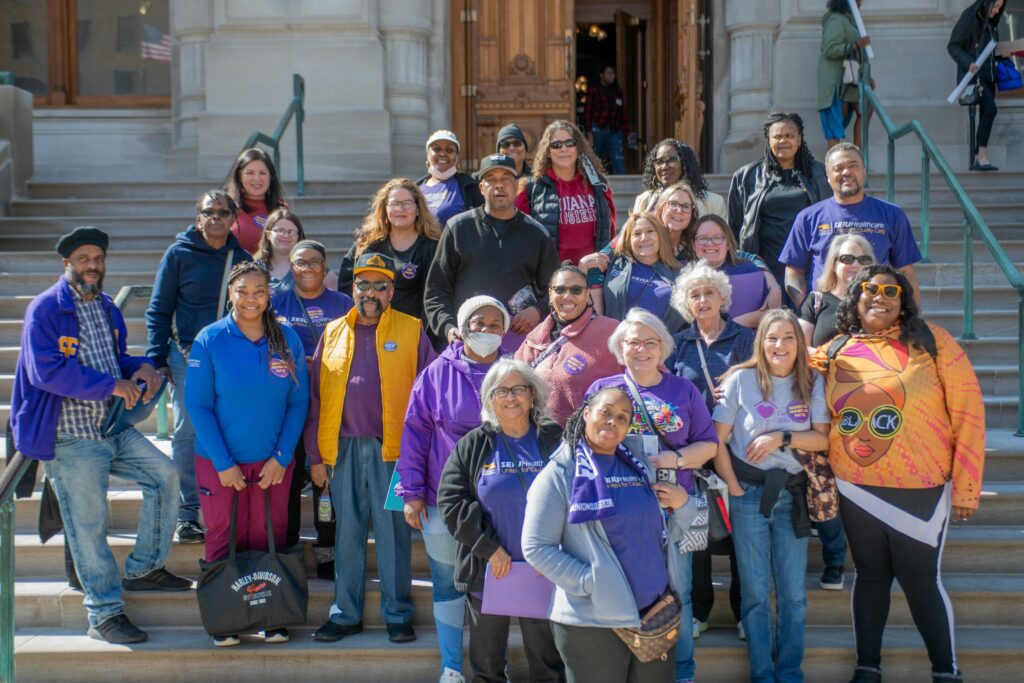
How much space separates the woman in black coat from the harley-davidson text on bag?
7.39 meters

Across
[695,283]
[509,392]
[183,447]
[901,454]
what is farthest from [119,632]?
[901,454]

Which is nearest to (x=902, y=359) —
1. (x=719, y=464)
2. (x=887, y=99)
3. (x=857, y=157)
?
(x=719, y=464)

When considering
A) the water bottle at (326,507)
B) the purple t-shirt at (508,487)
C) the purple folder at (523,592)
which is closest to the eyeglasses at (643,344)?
the purple t-shirt at (508,487)

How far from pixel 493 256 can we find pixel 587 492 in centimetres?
200

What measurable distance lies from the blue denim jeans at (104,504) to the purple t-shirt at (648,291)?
2404mm

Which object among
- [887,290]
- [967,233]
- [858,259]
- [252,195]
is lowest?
[887,290]

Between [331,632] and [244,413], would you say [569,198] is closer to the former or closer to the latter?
[244,413]

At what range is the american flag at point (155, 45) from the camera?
12.6 meters

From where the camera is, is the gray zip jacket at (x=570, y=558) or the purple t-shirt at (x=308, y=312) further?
the purple t-shirt at (x=308, y=312)

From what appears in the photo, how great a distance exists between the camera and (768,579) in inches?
199

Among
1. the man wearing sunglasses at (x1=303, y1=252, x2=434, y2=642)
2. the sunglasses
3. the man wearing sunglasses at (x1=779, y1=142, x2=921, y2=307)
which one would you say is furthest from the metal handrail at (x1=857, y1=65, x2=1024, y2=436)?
the man wearing sunglasses at (x1=303, y1=252, x2=434, y2=642)

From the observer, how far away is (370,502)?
5520 mm

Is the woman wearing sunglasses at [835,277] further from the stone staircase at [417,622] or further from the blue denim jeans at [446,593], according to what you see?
the blue denim jeans at [446,593]

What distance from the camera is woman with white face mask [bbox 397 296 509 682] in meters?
5.09
